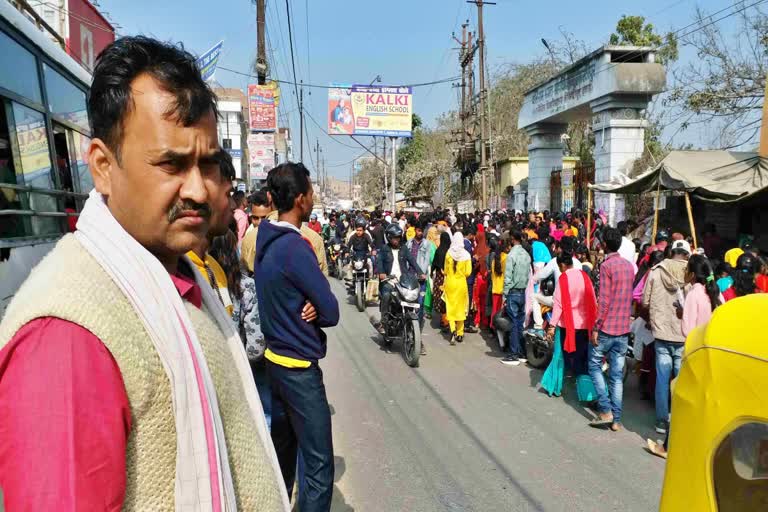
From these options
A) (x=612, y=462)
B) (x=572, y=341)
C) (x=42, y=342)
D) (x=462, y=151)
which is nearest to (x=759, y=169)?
(x=572, y=341)

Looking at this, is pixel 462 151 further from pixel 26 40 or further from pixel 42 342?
pixel 42 342

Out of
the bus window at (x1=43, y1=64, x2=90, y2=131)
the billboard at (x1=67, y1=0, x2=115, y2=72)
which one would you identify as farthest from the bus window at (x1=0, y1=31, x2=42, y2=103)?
the billboard at (x1=67, y1=0, x2=115, y2=72)

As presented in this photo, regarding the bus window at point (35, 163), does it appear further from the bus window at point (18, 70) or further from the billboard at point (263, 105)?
the billboard at point (263, 105)

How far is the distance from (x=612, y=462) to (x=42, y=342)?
454cm

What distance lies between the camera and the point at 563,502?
3748 millimetres

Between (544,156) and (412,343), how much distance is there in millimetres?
13938

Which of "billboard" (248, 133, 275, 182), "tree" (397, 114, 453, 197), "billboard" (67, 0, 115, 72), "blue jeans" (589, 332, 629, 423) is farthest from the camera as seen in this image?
"tree" (397, 114, 453, 197)

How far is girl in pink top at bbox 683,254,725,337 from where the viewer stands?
4.68 m

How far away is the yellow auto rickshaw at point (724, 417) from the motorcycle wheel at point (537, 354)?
5.08m

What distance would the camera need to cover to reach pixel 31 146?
4.00 meters

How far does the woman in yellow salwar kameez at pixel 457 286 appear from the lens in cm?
836

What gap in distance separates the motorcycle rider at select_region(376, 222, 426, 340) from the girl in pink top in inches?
143

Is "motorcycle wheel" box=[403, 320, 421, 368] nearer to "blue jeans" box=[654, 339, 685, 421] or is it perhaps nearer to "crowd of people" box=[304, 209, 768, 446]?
"crowd of people" box=[304, 209, 768, 446]

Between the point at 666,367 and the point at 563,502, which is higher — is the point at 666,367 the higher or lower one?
the higher one
